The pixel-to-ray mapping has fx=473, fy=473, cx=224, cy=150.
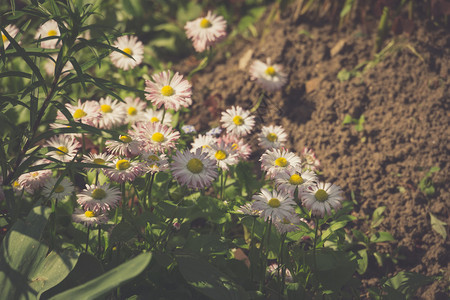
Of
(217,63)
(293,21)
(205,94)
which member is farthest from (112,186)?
(293,21)

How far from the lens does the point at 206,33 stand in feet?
7.51

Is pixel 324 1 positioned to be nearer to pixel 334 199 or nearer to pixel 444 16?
pixel 444 16

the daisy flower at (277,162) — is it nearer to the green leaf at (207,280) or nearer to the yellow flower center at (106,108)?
the green leaf at (207,280)

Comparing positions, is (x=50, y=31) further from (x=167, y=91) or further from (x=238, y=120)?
(x=238, y=120)

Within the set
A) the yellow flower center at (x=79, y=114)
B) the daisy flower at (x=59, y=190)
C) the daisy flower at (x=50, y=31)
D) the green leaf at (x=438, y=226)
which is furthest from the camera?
the daisy flower at (x=50, y=31)

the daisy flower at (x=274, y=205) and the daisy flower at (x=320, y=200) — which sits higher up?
the daisy flower at (x=320, y=200)

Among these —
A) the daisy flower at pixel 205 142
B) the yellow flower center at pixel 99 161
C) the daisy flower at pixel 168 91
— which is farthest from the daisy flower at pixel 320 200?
the yellow flower center at pixel 99 161

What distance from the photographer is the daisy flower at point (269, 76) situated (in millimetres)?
2498

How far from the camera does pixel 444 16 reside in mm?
2730

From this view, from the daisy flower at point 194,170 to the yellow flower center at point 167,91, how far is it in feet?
1.15

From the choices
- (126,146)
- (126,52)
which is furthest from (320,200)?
(126,52)

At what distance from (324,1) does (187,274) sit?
221 cm

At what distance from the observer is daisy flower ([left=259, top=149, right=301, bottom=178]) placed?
5.59ft

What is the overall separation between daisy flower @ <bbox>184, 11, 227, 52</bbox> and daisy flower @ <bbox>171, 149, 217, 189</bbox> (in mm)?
804
